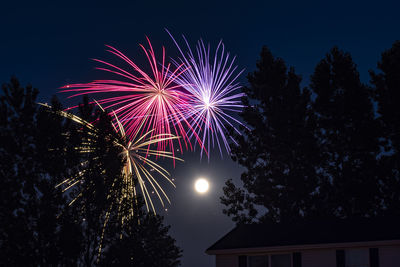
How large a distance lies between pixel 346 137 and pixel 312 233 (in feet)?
53.5

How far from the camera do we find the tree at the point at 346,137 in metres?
34.4

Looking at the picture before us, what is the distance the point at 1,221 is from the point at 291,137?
71.6 feet

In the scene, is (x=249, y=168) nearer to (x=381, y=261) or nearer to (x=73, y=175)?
(x=73, y=175)

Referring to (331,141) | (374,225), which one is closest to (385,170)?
(331,141)

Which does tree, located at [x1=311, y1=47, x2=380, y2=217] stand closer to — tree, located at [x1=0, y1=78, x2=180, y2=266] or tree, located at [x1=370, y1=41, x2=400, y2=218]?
tree, located at [x1=370, y1=41, x2=400, y2=218]

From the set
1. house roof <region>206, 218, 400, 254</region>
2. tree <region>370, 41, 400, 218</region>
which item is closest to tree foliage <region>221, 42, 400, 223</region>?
tree <region>370, 41, 400, 218</region>

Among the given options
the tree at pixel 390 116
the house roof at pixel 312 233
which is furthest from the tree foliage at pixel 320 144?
the house roof at pixel 312 233

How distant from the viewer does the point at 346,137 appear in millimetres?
35969

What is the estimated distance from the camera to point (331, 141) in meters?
36.3

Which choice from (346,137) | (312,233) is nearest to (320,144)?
(346,137)

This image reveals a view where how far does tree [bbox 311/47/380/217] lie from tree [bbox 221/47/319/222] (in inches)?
39.9

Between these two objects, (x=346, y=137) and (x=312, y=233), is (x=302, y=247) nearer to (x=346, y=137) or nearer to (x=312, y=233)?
(x=312, y=233)

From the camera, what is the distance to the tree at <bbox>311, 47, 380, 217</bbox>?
113 feet

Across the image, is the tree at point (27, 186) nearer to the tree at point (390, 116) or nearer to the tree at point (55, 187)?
the tree at point (55, 187)
